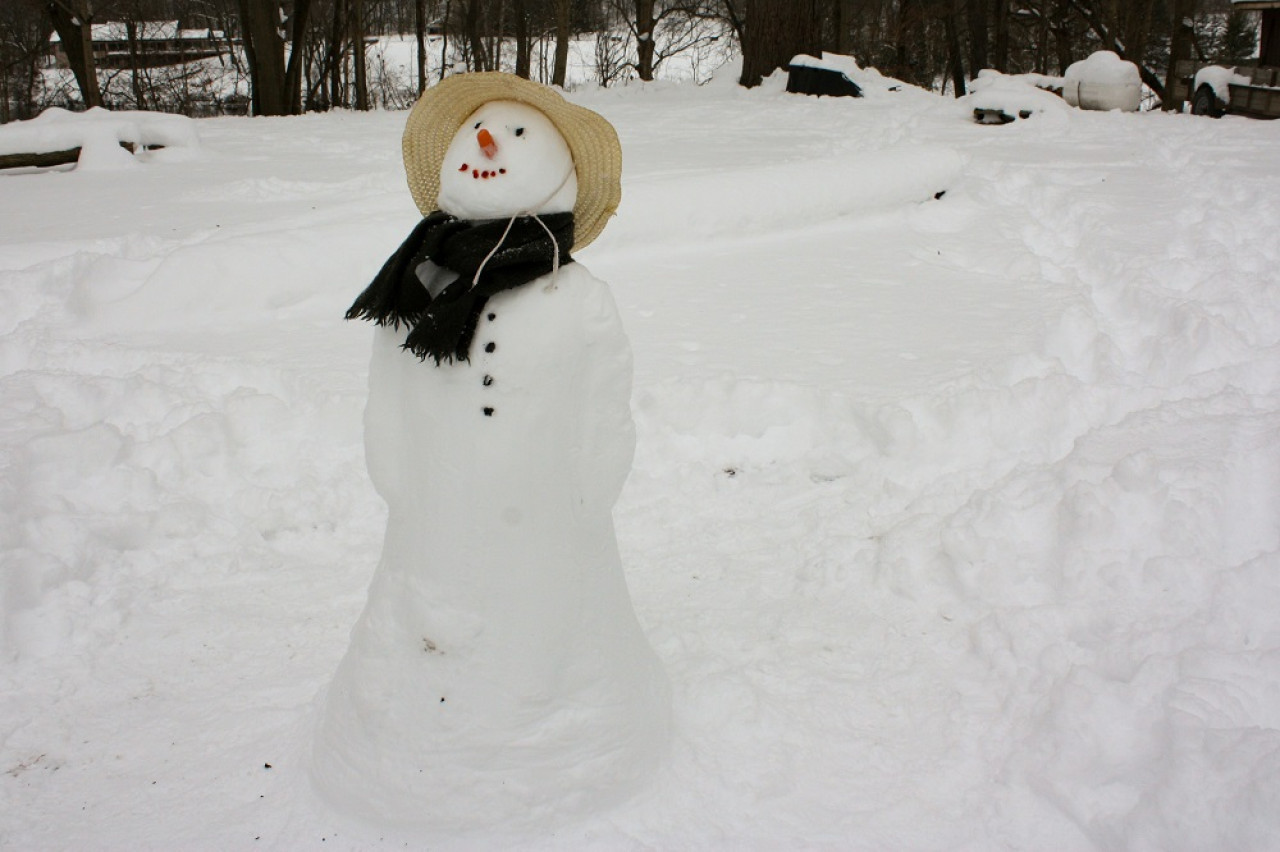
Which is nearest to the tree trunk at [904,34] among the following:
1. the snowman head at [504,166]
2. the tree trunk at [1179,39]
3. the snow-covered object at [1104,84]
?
the tree trunk at [1179,39]

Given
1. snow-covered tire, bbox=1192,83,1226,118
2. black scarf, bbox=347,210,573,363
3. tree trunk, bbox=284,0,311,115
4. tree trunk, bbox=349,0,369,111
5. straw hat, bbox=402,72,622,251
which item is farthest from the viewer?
tree trunk, bbox=349,0,369,111

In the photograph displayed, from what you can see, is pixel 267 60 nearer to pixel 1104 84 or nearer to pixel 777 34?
pixel 777 34

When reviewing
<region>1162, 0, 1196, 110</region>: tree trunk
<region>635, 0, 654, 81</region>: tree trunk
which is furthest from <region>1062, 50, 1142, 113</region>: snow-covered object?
<region>635, 0, 654, 81</region>: tree trunk

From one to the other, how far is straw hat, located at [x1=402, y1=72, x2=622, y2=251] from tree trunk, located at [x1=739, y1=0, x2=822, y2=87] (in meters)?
14.7

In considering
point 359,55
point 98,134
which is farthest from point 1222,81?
point 359,55

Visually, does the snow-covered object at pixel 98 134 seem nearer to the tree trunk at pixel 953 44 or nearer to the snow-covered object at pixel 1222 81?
the snow-covered object at pixel 1222 81

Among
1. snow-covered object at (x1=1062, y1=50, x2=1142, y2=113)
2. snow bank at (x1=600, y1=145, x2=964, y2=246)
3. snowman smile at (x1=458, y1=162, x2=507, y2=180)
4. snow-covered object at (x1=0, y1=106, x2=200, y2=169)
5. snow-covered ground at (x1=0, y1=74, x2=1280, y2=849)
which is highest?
snow-covered object at (x1=1062, y1=50, x2=1142, y2=113)

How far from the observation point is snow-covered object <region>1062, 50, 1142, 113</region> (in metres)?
13.7

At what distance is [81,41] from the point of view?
12578 millimetres

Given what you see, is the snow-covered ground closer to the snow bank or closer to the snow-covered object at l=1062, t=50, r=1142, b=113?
the snow bank

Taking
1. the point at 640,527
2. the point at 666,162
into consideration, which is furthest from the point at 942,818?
the point at 666,162

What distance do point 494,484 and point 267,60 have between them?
14.7 m

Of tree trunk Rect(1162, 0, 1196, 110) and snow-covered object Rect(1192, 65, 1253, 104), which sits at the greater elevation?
tree trunk Rect(1162, 0, 1196, 110)

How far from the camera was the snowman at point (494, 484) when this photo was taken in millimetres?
2100
